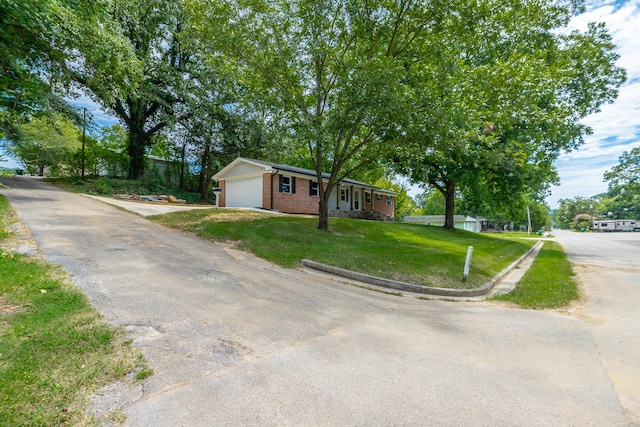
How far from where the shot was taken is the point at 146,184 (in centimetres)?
2675

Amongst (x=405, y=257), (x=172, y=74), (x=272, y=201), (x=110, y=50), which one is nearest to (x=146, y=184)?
(x=172, y=74)

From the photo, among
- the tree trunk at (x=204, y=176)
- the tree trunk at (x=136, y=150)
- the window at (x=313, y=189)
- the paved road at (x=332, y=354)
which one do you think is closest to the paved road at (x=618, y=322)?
the paved road at (x=332, y=354)

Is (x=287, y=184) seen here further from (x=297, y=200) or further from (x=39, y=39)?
(x=39, y=39)

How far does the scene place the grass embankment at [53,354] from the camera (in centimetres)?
204

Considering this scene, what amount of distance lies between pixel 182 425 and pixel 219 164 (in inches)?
1076

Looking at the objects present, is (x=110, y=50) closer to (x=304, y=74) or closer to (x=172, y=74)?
(x=304, y=74)

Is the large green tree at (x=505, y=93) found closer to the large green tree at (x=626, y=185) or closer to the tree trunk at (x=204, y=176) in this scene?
the tree trunk at (x=204, y=176)

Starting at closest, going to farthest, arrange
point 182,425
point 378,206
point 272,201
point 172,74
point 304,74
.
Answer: point 182,425
point 304,74
point 272,201
point 172,74
point 378,206

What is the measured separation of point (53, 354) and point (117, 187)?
26.8 m

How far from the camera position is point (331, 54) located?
1075 centimetres

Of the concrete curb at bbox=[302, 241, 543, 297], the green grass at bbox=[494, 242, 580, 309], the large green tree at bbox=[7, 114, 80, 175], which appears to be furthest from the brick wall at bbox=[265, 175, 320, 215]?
the large green tree at bbox=[7, 114, 80, 175]

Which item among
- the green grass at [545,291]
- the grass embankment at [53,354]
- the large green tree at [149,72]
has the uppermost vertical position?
the large green tree at [149,72]

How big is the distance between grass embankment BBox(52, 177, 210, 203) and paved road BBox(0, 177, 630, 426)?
21239 mm

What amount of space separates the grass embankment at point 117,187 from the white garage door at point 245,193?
7.82m
